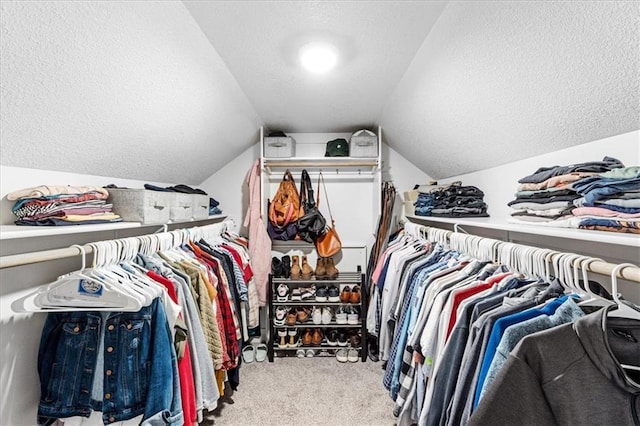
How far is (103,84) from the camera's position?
120cm

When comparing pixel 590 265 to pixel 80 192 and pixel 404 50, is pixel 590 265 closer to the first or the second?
pixel 404 50

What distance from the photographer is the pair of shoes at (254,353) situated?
256 centimetres

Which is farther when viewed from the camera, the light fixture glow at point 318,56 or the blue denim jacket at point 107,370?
the light fixture glow at point 318,56

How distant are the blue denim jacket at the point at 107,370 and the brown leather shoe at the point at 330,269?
1707 mm

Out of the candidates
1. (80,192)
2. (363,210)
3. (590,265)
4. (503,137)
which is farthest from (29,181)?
(363,210)

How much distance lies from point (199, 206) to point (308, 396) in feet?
5.20

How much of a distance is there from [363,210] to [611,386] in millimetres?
2380

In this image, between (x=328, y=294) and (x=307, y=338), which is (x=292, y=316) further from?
(x=328, y=294)

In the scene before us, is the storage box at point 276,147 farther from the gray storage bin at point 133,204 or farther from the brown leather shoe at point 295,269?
the gray storage bin at point 133,204

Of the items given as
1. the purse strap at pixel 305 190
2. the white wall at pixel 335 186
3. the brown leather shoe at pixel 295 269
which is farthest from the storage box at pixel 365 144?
the brown leather shoe at pixel 295 269

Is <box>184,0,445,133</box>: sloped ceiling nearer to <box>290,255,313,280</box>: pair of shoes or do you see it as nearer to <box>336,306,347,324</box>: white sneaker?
<box>290,255,313,280</box>: pair of shoes

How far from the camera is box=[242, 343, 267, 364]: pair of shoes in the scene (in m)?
2.56

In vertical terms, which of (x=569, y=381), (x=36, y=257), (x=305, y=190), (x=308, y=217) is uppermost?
(x=305, y=190)

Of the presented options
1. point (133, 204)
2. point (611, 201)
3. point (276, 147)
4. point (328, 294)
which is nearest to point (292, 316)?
point (328, 294)
